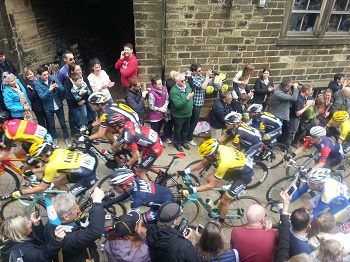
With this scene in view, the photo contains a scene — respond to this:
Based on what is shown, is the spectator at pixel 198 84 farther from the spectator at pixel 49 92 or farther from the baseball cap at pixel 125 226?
the baseball cap at pixel 125 226

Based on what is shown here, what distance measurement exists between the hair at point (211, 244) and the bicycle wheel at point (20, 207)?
2896 mm

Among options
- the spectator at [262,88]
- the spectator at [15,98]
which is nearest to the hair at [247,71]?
the spectator at [262,88]

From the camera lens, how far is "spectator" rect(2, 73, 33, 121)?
571 centimetres

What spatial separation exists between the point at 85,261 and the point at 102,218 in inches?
29.1

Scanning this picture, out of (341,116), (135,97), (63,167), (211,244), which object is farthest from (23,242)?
(341,116)

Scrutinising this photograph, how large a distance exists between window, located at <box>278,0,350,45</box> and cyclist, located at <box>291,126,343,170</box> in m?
3.35

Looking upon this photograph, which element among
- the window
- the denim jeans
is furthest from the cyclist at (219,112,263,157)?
the denim jeans

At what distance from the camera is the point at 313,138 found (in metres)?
5.40

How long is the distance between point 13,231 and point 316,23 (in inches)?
331

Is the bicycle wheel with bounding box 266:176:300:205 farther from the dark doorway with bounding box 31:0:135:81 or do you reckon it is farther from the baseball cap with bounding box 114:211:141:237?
the dark doorway with bounding box 31:0:135:81

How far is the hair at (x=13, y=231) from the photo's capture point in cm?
312

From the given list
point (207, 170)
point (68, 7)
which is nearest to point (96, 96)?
point (207, 170)

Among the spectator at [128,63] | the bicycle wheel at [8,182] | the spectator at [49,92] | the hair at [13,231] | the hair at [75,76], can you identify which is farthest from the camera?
the spectator at [128,63]

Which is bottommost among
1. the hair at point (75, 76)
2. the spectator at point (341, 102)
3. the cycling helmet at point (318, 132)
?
the spectator at point (341, 102)
